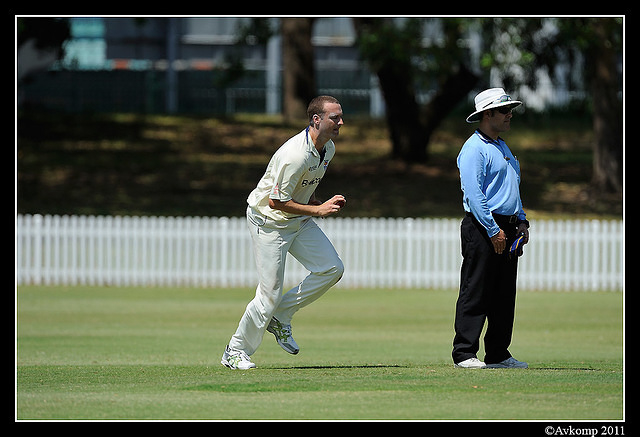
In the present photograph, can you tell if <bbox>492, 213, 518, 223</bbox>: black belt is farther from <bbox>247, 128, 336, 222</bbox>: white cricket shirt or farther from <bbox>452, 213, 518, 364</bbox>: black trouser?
<bbox>247, 128, 336, 222</bbox>: white cricket shirt

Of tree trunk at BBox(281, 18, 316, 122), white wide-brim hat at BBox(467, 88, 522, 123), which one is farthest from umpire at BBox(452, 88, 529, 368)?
tree trunk at BBox(281, 18, 316, 122)

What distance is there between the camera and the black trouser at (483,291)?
8.28m

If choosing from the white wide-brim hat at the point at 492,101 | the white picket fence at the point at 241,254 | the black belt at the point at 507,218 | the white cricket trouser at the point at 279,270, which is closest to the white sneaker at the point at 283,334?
the white cricket trouser at the point at 279,270

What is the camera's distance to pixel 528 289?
19.5m

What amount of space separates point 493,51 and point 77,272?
1009 cm

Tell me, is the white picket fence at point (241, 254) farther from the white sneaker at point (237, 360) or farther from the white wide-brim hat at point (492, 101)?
the white wide-brim hat at point (492, 101)

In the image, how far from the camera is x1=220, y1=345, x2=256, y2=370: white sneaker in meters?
8.48

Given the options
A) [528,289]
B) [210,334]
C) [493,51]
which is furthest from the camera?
[493,51]

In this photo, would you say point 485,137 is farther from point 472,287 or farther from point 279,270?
point 279,270

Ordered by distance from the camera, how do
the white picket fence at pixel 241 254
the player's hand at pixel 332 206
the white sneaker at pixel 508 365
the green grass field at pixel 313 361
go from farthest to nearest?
the white picket fence at pixel 241 254 < the white sneaker at pixel 508 365 < the player's hand at pixel 332 206 < the green grass field at pixel 313 361

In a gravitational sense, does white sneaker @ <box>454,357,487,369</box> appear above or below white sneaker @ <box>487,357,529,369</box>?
above

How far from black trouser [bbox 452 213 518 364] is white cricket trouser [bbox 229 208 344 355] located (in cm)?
100
